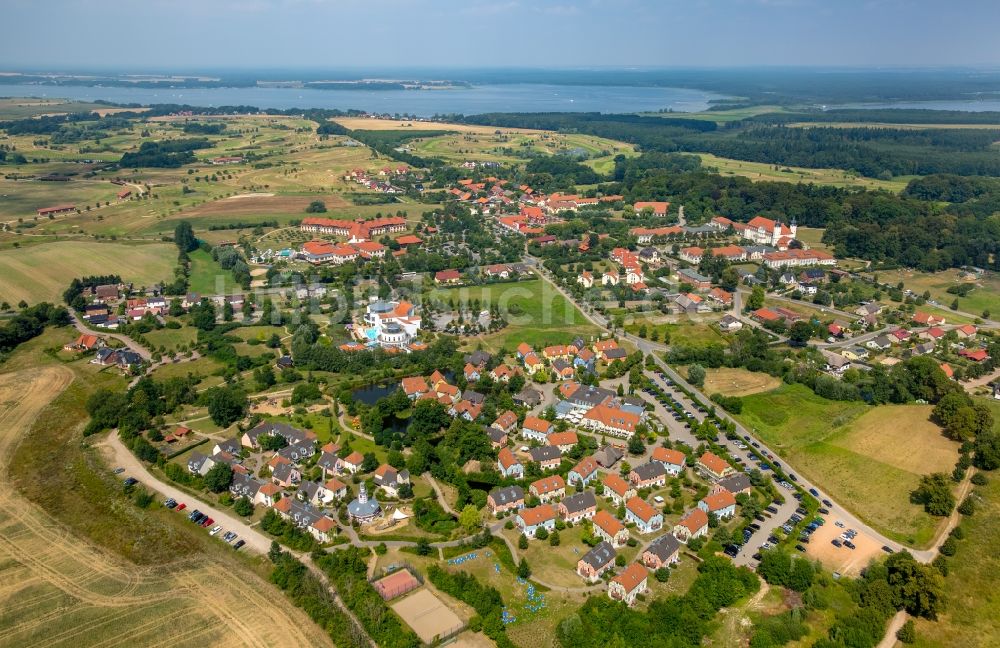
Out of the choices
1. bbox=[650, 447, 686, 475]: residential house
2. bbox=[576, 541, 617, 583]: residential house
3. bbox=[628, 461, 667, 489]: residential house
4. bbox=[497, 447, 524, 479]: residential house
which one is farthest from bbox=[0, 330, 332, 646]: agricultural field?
bbox=[650, 447, 686, 475]: residential house

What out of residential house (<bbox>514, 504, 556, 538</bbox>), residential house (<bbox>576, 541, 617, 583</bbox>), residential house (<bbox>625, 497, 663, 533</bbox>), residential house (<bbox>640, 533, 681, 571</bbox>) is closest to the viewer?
residential house (<bbox>576, 541, 617, 583</bbox>)

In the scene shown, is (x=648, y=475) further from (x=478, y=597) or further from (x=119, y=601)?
(x=119, y=601)

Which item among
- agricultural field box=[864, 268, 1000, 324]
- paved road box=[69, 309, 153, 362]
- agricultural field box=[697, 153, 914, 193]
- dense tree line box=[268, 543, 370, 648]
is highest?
agricultural field box=[697, 153, 914, 193]

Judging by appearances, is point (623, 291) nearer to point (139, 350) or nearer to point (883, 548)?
point (883, 548)

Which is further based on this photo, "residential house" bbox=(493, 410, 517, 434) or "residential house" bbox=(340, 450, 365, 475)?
"residential house" bbox=(493, 410, 517, 434)

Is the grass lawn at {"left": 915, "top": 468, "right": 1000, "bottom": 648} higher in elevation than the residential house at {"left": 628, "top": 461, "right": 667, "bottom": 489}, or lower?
lower

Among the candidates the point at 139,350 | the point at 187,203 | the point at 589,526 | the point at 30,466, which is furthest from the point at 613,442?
the point at 187,203

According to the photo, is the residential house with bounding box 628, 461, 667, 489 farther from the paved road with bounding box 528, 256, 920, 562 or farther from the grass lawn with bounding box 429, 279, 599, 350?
the grass lawn with bounding box 429, 279, 599, 350
